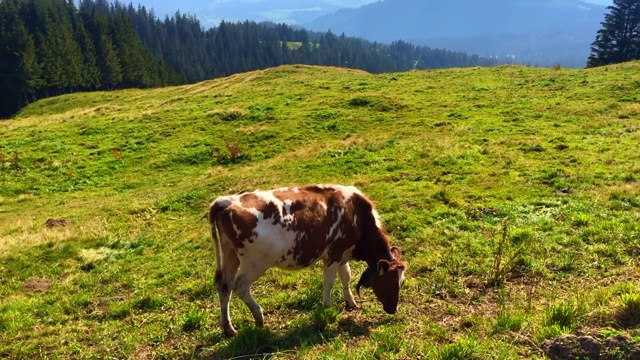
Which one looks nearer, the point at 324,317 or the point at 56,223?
the point at 324,317

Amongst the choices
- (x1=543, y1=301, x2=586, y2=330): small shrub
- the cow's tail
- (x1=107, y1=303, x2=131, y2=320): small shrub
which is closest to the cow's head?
(x1=543, y1=301, x2=586, y2=330): small shrub

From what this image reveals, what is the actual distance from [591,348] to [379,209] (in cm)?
817

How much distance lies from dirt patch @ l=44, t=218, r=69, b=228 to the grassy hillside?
39 centimetres

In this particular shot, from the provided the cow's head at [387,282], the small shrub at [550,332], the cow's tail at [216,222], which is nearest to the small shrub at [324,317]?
the cow's head at [387,282]

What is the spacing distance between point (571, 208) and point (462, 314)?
624cm

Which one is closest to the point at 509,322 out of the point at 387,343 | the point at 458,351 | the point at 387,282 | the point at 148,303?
the point at 458,351

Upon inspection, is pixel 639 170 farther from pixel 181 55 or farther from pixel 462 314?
pixel 181 55

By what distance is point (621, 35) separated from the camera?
58344 mm

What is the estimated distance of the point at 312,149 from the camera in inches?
866

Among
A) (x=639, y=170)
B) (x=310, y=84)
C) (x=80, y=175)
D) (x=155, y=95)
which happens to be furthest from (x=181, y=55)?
(x=639, y=170)

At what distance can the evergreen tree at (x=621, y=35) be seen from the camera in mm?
57188

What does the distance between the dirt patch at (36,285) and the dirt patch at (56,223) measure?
5.03 meters

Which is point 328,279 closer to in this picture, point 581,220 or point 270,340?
point 270,340

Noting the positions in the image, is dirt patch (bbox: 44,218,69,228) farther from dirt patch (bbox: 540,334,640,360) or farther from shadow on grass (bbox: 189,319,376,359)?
dirt patch (bbox: 540,334,640,360)
